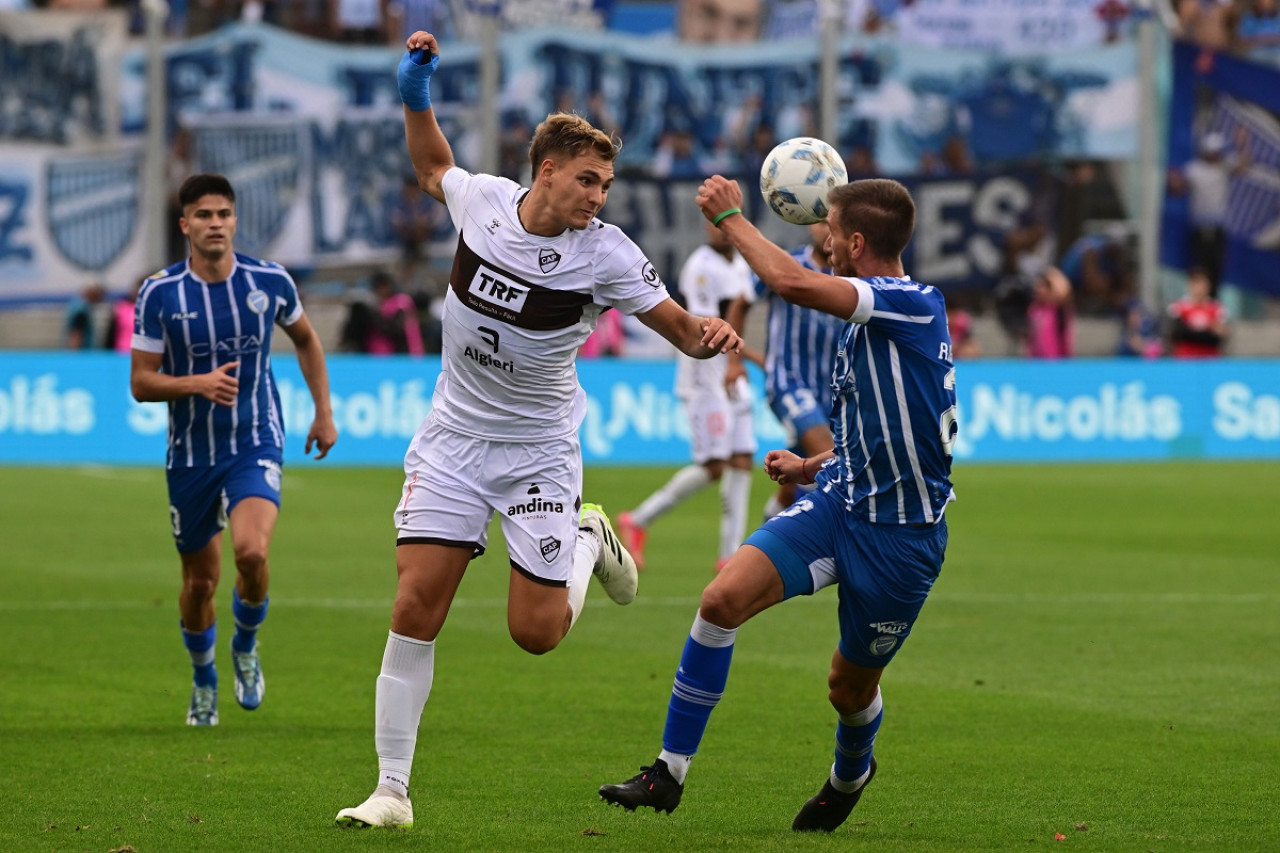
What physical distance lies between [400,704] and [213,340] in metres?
2.50

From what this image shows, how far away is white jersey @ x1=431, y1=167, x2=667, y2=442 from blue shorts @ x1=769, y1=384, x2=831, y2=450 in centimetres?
544

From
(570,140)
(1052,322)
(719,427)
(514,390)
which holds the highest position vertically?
(570,140)

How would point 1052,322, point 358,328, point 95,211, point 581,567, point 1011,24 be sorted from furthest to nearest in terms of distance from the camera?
1. point 1011,24
2. point 95,211
3. point 1052,322
4. point 358,328
5. point 581,567

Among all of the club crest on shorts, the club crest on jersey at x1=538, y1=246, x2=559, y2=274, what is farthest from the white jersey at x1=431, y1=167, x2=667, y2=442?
the club crest on shorts

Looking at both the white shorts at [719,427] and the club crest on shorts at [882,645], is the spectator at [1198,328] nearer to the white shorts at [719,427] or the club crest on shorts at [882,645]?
the white shorts at [719,427]

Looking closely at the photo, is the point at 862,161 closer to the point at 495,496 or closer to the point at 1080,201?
the point at 1080,201

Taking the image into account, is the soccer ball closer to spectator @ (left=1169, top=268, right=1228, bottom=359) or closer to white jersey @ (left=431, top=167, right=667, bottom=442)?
white jersey @ (left=431, top=167, right=667, bottom=442)

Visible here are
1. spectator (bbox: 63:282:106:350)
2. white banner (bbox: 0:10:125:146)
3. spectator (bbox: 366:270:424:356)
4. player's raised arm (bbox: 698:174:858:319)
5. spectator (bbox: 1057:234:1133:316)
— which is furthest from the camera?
spectator (bbox: 1057:234:1133:316)

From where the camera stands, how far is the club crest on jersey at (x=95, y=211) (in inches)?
1104

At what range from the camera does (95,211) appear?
1104 inches

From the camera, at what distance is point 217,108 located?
2858cm

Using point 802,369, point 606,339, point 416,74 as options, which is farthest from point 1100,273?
point 416,74

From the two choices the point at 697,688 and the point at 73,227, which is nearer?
the point at 697,688

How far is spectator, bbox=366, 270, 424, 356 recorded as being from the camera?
2373 cm
